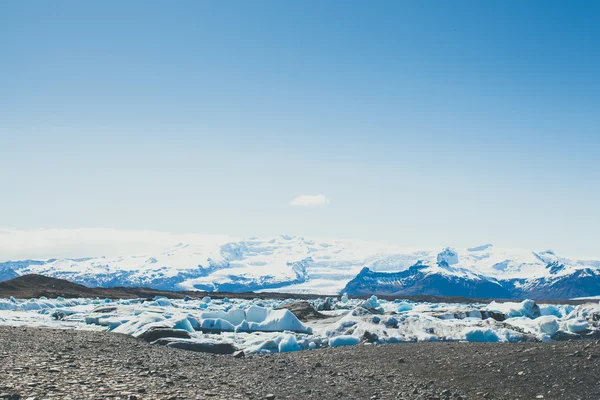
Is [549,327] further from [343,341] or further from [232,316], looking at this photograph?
[232,316]

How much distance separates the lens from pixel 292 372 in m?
12.0

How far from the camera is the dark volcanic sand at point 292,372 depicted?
8.82m

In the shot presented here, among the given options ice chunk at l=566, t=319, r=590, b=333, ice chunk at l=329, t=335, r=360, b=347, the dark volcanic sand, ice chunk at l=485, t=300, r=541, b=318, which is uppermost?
the dark volcanic sand

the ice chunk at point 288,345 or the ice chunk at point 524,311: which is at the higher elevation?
the ice chunk at point 288,345

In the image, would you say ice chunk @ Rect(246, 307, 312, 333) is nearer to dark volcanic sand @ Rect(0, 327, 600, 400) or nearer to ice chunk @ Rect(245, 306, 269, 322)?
ice chunk @ Rect(245, 306, 269, 322)

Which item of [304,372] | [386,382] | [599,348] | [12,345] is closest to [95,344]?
[12,345]

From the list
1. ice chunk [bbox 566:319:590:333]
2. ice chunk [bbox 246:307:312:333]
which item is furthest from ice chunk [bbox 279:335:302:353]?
ice chunk [bbox 566:319:590:333]

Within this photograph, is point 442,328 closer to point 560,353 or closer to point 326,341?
point 326,341

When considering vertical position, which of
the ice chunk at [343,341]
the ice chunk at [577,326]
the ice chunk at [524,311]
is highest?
the ice chunk at [343,341]

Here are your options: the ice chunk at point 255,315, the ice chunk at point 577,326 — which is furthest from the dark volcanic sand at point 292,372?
the ice chunk at point 255,315

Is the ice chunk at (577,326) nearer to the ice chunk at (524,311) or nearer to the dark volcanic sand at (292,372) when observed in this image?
the ice chunk at (524,311)

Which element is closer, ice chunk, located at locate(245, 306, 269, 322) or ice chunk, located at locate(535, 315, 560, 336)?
ice chunk, located at locate(535, 315, 560, 336)

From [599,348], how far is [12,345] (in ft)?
46.6

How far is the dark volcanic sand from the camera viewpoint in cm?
882
